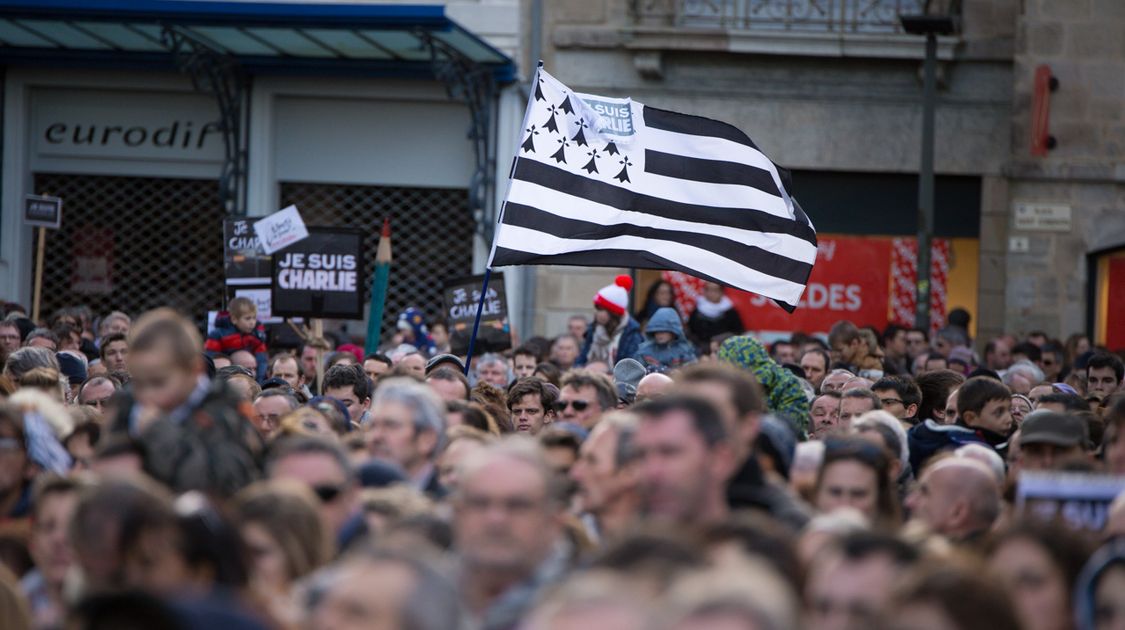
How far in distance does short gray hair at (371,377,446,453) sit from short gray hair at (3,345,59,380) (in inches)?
162

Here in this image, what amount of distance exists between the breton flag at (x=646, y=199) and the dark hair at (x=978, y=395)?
2.38 metres

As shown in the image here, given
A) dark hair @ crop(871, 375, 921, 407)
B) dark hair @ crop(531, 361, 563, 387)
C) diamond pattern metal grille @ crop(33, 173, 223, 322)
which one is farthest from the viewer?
diamond pattern metal grille @ crop(33, 173, 223, 322)

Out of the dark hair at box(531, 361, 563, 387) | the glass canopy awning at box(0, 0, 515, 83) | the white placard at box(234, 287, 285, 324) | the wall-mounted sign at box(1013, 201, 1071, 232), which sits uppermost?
the glass canopy awning at box(0, 0, 515, 83)

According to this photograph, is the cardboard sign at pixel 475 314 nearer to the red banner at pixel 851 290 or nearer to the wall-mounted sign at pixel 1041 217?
the red banner at pixel 851 290

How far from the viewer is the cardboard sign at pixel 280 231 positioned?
561 inches

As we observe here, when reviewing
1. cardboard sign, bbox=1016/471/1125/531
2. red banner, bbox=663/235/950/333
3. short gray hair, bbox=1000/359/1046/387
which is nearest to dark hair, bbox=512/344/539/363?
short gray hair, bbox=1000/359/1046/387

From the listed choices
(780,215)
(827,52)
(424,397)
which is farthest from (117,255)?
(424,397)

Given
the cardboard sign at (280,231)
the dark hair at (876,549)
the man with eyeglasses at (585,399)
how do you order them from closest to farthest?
1. the dark hair at (876,549)
2. the man with eyeglasses at (585,399)
3. the cardboard sign at (280,231)

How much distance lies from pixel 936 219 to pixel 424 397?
44.9ft

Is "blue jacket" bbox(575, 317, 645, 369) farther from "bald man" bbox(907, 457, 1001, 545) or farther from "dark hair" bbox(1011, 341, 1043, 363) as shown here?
"bald man" bbox(907, 457, 1001, 545)

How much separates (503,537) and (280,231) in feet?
31.0

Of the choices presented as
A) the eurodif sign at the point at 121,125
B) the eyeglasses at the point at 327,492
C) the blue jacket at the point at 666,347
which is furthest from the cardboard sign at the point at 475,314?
the eyeglasses at the point at 327,492

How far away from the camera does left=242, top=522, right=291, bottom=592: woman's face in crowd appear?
17.7ft

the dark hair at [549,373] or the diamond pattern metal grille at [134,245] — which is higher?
the diamond pattern metal grille at [134,245]
